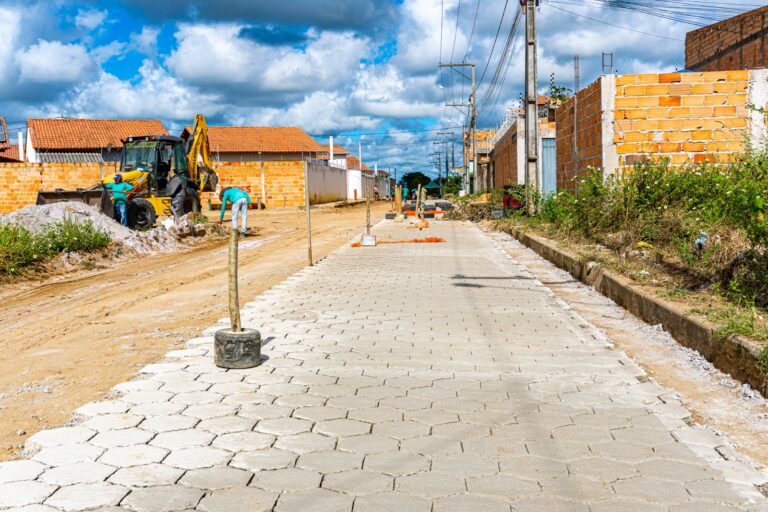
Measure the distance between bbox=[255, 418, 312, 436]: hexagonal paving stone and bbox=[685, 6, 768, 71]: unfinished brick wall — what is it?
96.0 ft

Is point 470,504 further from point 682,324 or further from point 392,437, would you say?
point 682,324

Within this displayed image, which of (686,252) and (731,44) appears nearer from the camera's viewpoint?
(686,252)

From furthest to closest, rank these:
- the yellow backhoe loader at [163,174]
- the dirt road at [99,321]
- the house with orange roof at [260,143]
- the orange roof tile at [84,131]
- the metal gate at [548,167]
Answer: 1. the house with orange roof at [260,143]
2. the orange roof tile at [84,131]
3. the metal gate at [548,167]
4. the yellow backhoe loader at [163,174]
5. the dirt road at [99,321]

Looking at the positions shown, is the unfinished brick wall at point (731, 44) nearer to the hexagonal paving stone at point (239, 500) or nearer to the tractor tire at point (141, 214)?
the tractor tire at point (141, 214)

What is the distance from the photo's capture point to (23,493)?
9.48 feet

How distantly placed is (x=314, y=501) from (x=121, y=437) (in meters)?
1.24

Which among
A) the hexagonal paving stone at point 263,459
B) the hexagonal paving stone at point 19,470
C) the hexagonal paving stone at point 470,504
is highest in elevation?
the hexagonal paving stone at point 19,470

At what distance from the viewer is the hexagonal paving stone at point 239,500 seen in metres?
2.79

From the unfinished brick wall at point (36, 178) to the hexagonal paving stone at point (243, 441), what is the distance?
32.9 metres

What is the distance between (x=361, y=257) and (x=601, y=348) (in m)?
7.54

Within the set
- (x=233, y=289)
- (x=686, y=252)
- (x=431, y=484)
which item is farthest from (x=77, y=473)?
(x=686, y=252)

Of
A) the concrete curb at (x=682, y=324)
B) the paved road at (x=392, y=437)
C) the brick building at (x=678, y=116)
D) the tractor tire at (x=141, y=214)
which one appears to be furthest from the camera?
the tractor tire at (x=141, y=214)

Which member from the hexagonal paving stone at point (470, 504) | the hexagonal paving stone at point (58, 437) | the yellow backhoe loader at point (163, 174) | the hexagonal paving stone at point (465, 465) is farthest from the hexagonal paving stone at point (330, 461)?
the yellow backhoe loader at point (163, 174)

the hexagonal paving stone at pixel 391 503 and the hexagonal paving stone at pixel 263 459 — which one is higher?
the hexagonal paving stone at pixel 263 459
